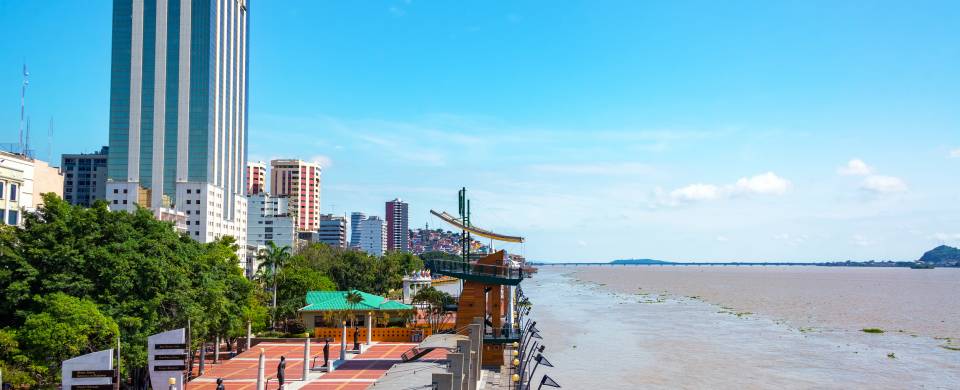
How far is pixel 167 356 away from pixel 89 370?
3.50 m

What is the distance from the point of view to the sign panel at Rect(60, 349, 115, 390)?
62.0ft

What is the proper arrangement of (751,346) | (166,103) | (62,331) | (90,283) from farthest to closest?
(166,103) → (751,346) → (90,283) → (62,331)

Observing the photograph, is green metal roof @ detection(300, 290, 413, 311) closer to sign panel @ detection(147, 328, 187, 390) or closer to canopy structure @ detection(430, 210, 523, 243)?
canopy structure @ detection(430, 210, 523, 243)

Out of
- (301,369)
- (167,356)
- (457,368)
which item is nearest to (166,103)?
(301,369)

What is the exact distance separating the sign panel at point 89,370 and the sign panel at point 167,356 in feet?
10.6

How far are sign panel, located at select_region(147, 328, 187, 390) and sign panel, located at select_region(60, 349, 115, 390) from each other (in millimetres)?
3222

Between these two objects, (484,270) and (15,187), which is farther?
(15,187)

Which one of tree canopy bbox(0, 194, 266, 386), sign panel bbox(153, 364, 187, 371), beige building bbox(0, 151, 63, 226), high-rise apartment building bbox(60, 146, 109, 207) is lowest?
sign panel bbox(153, 364, 187, 371)

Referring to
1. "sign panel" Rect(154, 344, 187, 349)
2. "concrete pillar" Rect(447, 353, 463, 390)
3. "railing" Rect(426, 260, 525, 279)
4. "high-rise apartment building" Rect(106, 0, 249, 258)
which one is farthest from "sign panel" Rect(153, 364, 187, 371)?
"high-rise apartment building" Rect(106, 0, 249, 258)

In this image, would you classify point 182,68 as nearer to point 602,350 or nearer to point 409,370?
point 602,350

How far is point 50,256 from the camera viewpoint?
28438 mm

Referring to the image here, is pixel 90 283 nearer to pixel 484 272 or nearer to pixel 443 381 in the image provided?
pixel 443 381

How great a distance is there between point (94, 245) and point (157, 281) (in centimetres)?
282

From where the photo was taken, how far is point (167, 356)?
73.6 feet
